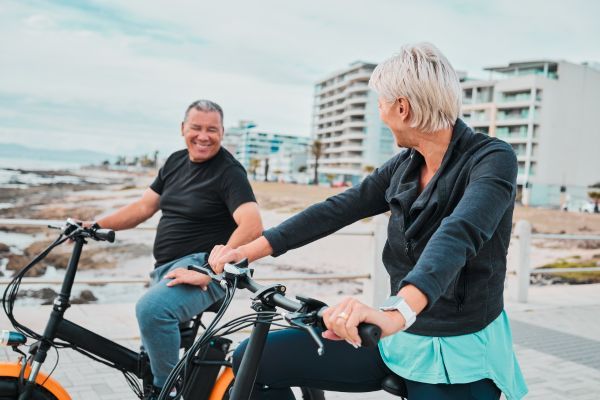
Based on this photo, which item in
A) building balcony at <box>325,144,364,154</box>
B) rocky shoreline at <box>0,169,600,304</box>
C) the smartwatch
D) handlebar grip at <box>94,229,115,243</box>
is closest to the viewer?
the smartwatch

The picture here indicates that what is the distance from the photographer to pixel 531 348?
21.3 feet

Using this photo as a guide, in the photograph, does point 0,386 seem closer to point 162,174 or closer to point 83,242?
point 83,242

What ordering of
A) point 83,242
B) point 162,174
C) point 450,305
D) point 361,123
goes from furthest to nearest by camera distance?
1. point 361,123
2. point 162,174
3. point 83,242
4. point 450,305

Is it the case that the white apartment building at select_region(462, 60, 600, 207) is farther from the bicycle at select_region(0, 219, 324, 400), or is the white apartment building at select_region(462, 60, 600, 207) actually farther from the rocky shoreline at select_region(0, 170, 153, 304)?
the bicycle at select_region(0, 219, 324, 400)

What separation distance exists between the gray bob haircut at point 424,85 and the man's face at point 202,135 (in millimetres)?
1684

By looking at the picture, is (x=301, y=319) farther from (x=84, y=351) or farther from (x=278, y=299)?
(x=84, y=351)

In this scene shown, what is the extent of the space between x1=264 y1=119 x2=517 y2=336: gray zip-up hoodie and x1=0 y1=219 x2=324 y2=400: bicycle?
890 millimetres

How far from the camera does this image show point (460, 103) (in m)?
2.12

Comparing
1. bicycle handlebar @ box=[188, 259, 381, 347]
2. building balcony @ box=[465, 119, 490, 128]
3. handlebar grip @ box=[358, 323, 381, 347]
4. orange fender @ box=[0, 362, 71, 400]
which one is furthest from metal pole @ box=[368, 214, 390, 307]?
building balcony @ box=[465, 119, 490, 128]

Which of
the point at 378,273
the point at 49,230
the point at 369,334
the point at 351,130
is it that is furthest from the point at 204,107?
the point at 351,130

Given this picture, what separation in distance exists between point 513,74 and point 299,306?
3661 inches

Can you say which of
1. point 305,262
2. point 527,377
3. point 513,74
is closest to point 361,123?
point 513,74

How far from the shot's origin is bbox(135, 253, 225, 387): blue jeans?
313 centimetres

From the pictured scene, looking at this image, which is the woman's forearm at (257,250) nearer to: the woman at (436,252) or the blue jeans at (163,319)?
the woman at (436,252)
